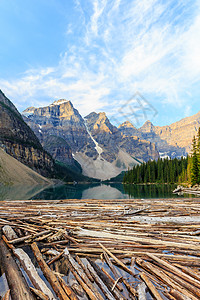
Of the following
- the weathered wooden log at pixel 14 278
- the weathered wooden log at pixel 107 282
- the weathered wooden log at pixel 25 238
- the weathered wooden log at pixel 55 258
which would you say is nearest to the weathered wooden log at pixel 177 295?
the weathered wooden log at pixel 107 282

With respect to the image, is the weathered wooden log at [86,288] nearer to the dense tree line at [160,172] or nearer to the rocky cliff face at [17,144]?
the dense tree line at [160,172]

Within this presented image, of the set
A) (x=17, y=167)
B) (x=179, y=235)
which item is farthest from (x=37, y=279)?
(x=17, y=167)

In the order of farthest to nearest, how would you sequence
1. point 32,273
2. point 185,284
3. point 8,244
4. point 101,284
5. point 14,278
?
point 8,244, point 32,273, point 14,278, point 101,284, point 185,284

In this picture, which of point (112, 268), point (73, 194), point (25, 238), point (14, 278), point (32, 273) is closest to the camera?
point (14, 278)

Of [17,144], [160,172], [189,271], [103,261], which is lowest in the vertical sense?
[103,261]

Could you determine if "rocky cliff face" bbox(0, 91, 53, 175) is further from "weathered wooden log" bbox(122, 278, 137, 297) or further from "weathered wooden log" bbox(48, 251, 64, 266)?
"weathered wooden log" bbox(122, 278, 137, 297)

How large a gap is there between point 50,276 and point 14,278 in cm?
96

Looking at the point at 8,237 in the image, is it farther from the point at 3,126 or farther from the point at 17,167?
the point at 3,126

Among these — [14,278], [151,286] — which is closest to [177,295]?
[151,286]

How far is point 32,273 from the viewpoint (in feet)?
16.4

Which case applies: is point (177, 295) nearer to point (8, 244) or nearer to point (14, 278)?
point (14, 278)

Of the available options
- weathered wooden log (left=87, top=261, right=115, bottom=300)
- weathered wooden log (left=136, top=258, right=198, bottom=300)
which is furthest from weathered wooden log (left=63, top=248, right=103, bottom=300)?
weathered wooden log (left=136, top=258, right=198, bottom=300)

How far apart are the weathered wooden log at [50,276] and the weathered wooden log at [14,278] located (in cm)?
57

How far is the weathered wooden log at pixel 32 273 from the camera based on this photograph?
166 inches
